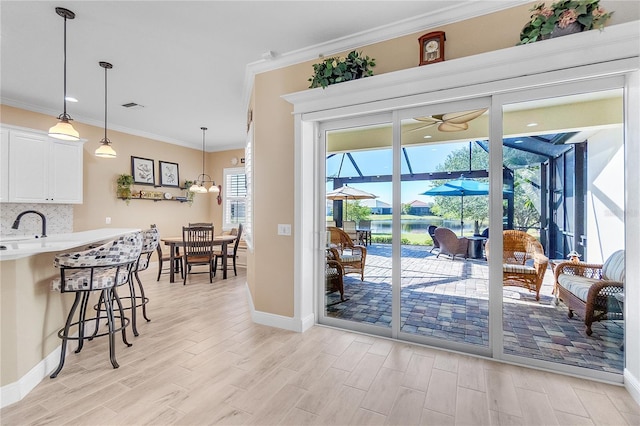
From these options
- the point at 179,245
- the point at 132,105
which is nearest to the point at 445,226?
the point at 179,245

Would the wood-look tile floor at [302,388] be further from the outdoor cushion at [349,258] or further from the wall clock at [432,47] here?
the wall clock at [432,47]

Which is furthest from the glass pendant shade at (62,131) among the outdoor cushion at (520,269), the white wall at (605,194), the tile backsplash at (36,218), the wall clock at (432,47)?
the white wall at (605,194)

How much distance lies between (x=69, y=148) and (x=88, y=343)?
12.0 feet

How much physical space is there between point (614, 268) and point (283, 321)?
113 inches

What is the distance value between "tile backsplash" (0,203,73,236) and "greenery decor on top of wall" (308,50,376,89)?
16.1 feet

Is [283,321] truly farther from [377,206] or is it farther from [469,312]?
[469,312]

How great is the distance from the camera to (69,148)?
4891 mm

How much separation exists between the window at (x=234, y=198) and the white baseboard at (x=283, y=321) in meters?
4.45

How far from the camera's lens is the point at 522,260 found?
8.20ft

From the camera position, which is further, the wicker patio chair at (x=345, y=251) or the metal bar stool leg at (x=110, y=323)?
the wicker patio chair at (x=345, y=251)

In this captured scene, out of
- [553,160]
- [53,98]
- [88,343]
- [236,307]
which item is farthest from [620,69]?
[53,98]

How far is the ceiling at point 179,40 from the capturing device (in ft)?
8.00

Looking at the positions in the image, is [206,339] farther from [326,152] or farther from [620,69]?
[620,69]

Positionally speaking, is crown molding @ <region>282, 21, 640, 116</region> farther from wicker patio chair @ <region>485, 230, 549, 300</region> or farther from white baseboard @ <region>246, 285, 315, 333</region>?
white baseboard @ <region>246, 285, 315, 333</region>
